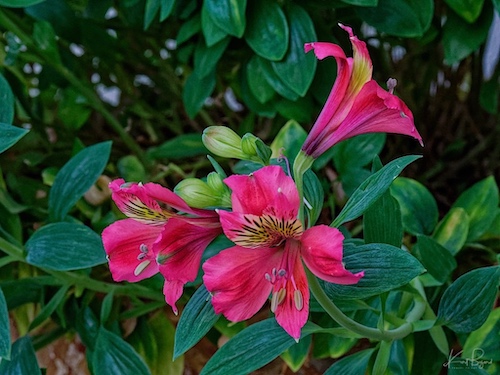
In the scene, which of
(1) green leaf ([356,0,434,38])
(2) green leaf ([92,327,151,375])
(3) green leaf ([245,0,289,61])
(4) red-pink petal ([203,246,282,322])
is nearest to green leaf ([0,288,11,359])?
(2) green leaf ([92,327,151,375])

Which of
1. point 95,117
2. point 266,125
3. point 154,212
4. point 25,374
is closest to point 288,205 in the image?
point 154,212

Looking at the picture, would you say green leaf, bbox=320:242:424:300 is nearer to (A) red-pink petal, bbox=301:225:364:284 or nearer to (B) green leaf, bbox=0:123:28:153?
(A) red-pink petal, bbox=301:225:364:284

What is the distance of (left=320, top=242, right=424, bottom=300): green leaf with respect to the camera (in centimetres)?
41

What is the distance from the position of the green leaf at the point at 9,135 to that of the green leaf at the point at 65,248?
14 centimetres

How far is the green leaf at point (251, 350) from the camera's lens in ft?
1.53

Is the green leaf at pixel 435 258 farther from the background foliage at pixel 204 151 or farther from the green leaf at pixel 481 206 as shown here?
the green leaf at pixel 481 206

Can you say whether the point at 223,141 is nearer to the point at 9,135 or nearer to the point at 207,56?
the point at 9,135

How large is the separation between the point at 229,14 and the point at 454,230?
0.30 meters

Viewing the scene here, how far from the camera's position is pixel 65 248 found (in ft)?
1.92

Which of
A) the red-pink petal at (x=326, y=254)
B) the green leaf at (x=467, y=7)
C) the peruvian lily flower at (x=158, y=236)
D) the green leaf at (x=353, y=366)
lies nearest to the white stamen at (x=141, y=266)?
the peruvian lily flower at (x=158, y=236)

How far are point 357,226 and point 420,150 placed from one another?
20 cm

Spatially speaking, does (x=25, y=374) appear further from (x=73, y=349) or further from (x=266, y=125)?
(x=266, y=125)

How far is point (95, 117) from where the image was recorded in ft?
3.17

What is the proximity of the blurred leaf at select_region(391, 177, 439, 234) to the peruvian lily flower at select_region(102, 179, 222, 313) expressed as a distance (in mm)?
323
